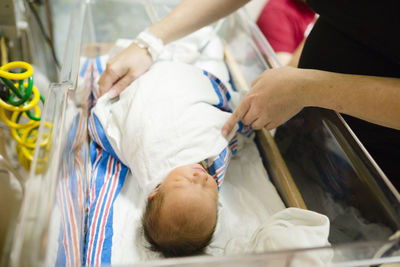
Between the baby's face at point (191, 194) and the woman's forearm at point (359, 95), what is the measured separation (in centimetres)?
33

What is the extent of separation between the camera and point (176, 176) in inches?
34.0

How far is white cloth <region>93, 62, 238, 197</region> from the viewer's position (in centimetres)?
90

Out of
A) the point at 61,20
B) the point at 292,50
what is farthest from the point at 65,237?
the point at 61,20

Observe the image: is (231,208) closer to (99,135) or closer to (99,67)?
(99,135)

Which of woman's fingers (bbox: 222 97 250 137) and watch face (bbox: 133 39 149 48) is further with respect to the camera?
watch face (bbox: 133 39 149 48)

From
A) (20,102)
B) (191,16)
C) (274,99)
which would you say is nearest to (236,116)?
(274,99)

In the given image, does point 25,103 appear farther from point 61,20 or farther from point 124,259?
point 61,20

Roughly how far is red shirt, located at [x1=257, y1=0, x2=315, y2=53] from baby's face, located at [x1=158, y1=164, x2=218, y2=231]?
1085 mm

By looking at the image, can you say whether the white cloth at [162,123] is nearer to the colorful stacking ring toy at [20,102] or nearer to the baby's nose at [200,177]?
the baby's nose at [200,177]

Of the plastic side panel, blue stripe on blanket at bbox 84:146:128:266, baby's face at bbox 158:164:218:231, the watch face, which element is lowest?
blue stripe on blanket at bbox 84:146:128:266

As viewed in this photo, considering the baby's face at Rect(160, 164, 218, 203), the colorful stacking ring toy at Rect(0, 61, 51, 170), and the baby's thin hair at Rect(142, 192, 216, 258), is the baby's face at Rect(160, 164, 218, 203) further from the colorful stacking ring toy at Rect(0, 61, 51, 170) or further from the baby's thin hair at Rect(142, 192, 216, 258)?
the colorful stacking ring toy at Rect(0, 61, 51, 170)

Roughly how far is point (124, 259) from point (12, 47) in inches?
35.8

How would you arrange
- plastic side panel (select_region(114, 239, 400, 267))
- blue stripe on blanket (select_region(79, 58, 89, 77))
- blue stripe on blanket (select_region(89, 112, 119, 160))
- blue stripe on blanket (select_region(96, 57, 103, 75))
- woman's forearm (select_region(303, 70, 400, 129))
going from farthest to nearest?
blue stripe on blanket (select_region(96, 57, 103, 75)) → blue stripe on blanket (select_region(79, 58, 89, 77)) → blue stripe on blanket (select_region(89, 112, 119, 160)) → woman's forearm (select_region(303, 70, 400, 129)) → plastic side panel (select_region(114, 239, 400, 267))

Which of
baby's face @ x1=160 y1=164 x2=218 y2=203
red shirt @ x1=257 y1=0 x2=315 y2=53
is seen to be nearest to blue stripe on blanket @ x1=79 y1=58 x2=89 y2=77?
baby's face @ x1=160 y1=164 x2=218 y2=203
